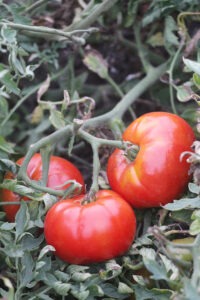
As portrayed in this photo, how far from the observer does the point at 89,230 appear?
1.27 m

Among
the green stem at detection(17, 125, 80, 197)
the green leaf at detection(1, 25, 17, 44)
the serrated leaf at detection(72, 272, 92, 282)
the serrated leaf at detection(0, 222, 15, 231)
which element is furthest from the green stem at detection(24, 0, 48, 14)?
the serrated leaf at detection(72, 272, 92, 282)

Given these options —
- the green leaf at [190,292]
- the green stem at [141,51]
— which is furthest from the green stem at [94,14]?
the green leaf at [190,292]

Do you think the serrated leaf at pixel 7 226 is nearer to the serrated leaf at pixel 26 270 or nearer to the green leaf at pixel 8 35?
the serrated leaf at pixel 26 270

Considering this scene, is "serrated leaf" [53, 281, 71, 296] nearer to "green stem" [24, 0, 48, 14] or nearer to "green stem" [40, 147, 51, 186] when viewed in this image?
"green stem" [40, 147, 51, 186]

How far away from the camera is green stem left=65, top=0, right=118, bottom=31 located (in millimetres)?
1650

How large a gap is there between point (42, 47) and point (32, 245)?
73 cm

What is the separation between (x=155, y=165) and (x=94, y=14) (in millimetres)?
524

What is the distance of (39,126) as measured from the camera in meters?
1.86

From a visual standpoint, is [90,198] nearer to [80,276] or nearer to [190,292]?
[80,276]

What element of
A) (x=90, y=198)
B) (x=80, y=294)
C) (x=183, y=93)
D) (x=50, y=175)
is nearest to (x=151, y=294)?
(x=80, y=294)

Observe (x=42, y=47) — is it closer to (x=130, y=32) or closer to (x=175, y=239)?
(x=130, y=32)

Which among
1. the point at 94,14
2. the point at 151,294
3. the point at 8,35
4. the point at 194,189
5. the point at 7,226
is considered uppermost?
the point at 8,35

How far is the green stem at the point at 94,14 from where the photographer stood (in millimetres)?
1650

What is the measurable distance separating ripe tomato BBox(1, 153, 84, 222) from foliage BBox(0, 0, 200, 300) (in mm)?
45
